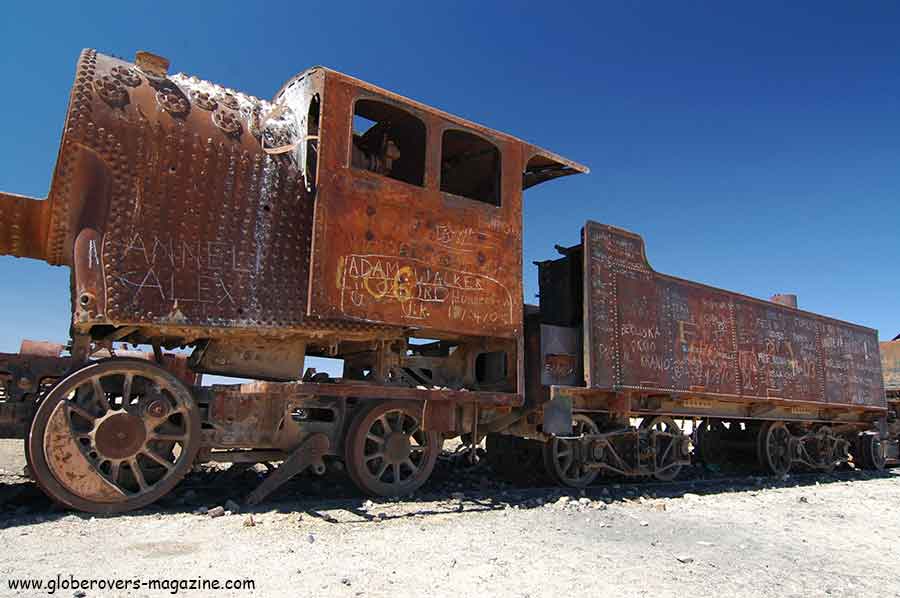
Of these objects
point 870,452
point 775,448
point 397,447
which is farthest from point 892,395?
point 397,447

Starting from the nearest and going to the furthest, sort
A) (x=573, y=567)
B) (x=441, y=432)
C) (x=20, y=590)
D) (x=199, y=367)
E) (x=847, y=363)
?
(x=20, y=590) → (x=573, y=567) → (x=199, y=367) → (x=441, y=432) → (x=847, y=363)

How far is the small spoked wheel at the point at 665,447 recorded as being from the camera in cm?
894

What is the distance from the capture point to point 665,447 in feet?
30.1

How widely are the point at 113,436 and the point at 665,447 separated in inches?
288

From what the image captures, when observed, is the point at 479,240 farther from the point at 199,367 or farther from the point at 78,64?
the point at 78,64

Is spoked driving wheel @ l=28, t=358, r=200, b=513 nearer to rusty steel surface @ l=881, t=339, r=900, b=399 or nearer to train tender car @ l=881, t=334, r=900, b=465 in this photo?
train tender car @ l=881, t=334, r=900, b=465

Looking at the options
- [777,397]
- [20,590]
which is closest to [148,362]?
[20,590]

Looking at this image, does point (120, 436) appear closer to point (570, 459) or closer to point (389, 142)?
point (389, 142)

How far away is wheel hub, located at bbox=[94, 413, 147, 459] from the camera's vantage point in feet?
16.0

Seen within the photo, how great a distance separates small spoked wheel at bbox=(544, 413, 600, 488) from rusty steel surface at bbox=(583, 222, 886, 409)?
676mm

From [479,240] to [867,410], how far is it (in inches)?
430

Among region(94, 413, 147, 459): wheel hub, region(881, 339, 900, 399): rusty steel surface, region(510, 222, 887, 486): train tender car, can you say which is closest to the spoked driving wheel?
region(94, 413, 147, 459): wheel hub

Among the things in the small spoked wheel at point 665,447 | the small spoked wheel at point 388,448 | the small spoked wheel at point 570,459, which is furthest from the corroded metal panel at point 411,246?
the small spoked wheel at point 665,447

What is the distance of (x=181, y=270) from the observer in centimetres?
515
